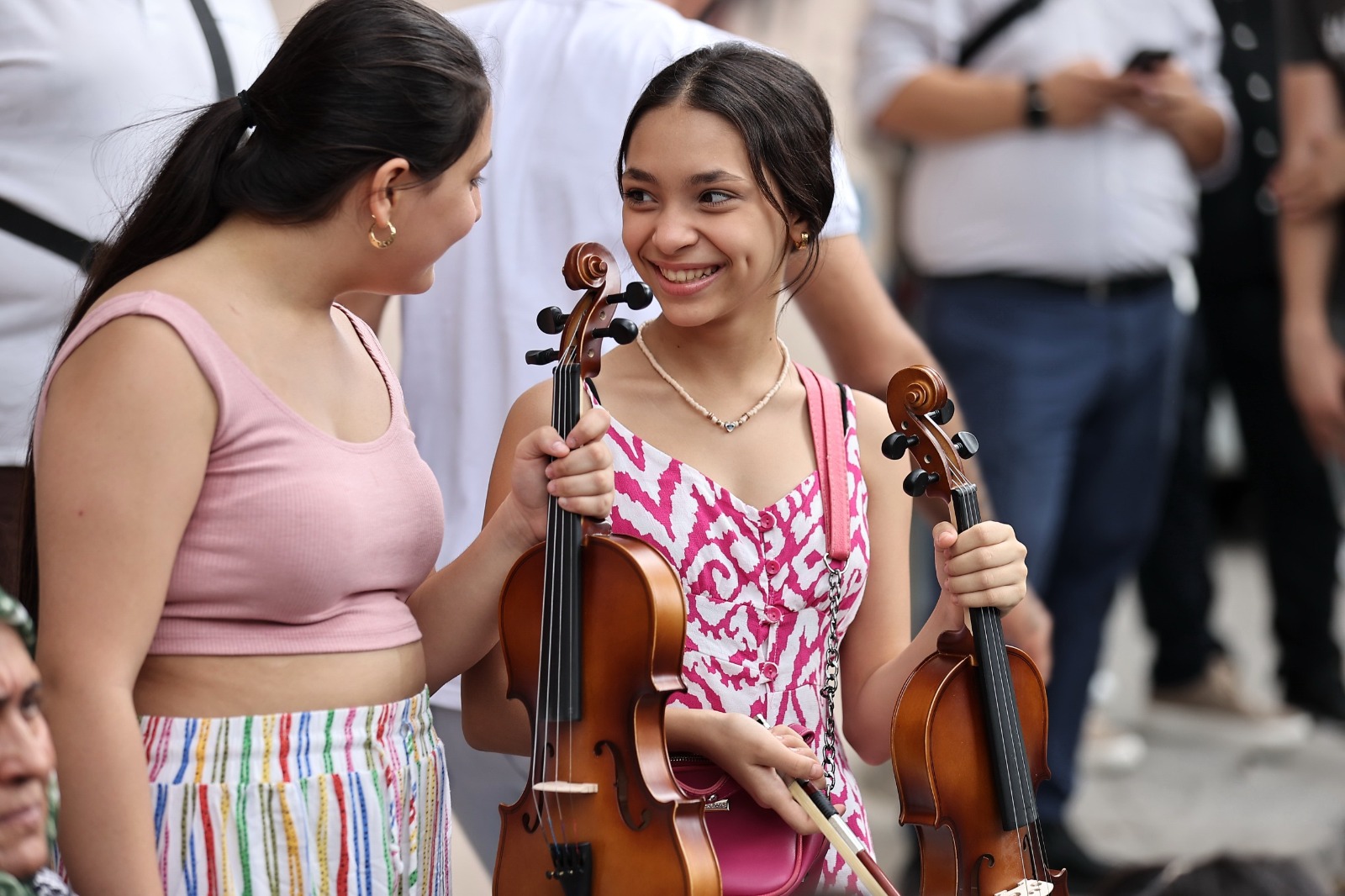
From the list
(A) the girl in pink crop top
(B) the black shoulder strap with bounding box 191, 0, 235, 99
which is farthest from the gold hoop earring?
(B) the black shoulder strap with bounding box 191, 0, 235, 99

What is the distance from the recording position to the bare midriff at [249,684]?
1.52 metres

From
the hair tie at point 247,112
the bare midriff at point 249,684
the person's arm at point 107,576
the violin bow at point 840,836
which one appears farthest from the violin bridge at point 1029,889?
the hair tie at point 247,112

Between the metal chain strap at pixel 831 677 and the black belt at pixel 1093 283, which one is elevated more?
the black belt at pixel 1093 283

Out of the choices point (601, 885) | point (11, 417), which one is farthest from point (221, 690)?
point (11, 417)

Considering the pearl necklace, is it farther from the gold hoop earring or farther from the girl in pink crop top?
the gold hoop earring

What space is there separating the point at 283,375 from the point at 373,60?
0.32m

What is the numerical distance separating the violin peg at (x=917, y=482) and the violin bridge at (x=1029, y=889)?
42 cm

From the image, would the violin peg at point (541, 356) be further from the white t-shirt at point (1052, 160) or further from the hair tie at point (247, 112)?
the white t-shirt at point (1052, 160)

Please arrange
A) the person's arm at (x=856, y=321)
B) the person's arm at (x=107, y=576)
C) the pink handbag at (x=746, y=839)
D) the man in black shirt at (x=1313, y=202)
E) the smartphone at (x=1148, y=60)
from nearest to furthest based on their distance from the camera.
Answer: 1. the person's arm at (x=107, y=576)
2. the pink handbag at (x=746, y=839)
3. the person's arm at (x=856, y=321)
4. the smartphone at (x=1148, y=60)
5. the man in black shirt at (x=1313, y=202)

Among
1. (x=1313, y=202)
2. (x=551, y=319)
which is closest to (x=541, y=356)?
(x=551, y=319)

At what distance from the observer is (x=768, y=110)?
184cm

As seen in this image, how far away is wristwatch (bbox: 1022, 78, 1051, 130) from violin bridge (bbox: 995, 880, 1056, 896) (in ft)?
7.25

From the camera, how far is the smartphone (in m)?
3.47

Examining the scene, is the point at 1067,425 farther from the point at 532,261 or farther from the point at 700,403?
the point at 700,403
